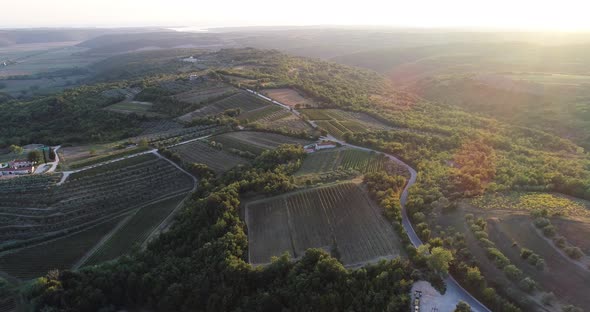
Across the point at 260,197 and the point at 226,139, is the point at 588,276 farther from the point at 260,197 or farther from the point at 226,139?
A: the point at 226,139

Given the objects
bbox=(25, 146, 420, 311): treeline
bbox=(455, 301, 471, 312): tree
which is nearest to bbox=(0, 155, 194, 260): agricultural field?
bbox=(25, 146, 420, 311): treeline

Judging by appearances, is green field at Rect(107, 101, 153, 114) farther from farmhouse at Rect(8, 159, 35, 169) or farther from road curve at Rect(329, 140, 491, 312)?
road curve at Rect(329, 140, 491, 312)

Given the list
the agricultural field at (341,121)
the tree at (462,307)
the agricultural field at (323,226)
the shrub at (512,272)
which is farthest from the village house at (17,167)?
the shrub at (512,272)

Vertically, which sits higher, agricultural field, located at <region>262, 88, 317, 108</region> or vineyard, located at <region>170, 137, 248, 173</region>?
agricultural field, located at <region>262, 88, 317, 108</region>

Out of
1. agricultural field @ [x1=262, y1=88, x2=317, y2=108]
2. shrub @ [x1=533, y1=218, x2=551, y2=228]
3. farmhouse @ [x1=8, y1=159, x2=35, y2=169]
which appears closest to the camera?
shrub @ [x1=533, y1=218, x2=551, y2=228]

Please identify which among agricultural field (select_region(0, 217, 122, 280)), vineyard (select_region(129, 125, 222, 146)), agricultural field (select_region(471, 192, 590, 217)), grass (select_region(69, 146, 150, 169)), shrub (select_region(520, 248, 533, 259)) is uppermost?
agricultural field (select_region(471, 192, 590, 217))

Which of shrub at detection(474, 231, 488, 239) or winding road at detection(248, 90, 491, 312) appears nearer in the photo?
winding road at detection(248, 90, 491, 312)

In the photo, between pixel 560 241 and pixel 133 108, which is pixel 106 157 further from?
pixel 560 241

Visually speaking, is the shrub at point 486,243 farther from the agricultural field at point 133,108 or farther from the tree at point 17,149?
the tree at point 17,149
